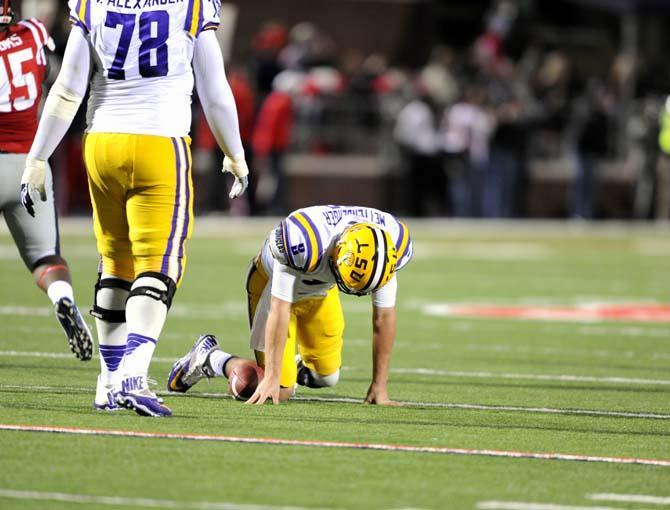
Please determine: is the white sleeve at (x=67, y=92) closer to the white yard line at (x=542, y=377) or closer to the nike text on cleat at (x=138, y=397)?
the nike text on cleat at (x=138, y=397)

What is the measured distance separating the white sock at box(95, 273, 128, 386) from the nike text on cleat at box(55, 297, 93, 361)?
10.5 inches

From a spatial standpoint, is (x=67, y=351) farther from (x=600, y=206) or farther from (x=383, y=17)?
(x=383, y=17)

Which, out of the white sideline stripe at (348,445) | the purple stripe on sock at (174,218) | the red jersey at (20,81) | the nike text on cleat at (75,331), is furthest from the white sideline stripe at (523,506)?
the red jersey at (20,81)

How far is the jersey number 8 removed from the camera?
654 centimetres

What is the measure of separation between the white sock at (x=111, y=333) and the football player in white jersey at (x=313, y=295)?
653 mm

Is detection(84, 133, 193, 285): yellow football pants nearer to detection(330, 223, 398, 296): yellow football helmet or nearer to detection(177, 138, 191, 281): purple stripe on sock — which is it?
detection(177, 138, 191, 281): purple stripe on sock

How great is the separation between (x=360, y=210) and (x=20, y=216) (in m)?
1.85

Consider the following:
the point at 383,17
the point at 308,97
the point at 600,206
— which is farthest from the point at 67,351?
the point at 383,17

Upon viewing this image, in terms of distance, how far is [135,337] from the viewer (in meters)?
6.50

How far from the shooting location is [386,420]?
6730 mm

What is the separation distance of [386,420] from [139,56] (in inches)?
73.6

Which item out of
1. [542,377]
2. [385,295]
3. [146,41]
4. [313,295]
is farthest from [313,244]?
[542,377]

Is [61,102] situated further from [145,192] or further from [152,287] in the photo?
[152,287]

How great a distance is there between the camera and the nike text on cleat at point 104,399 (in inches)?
263
